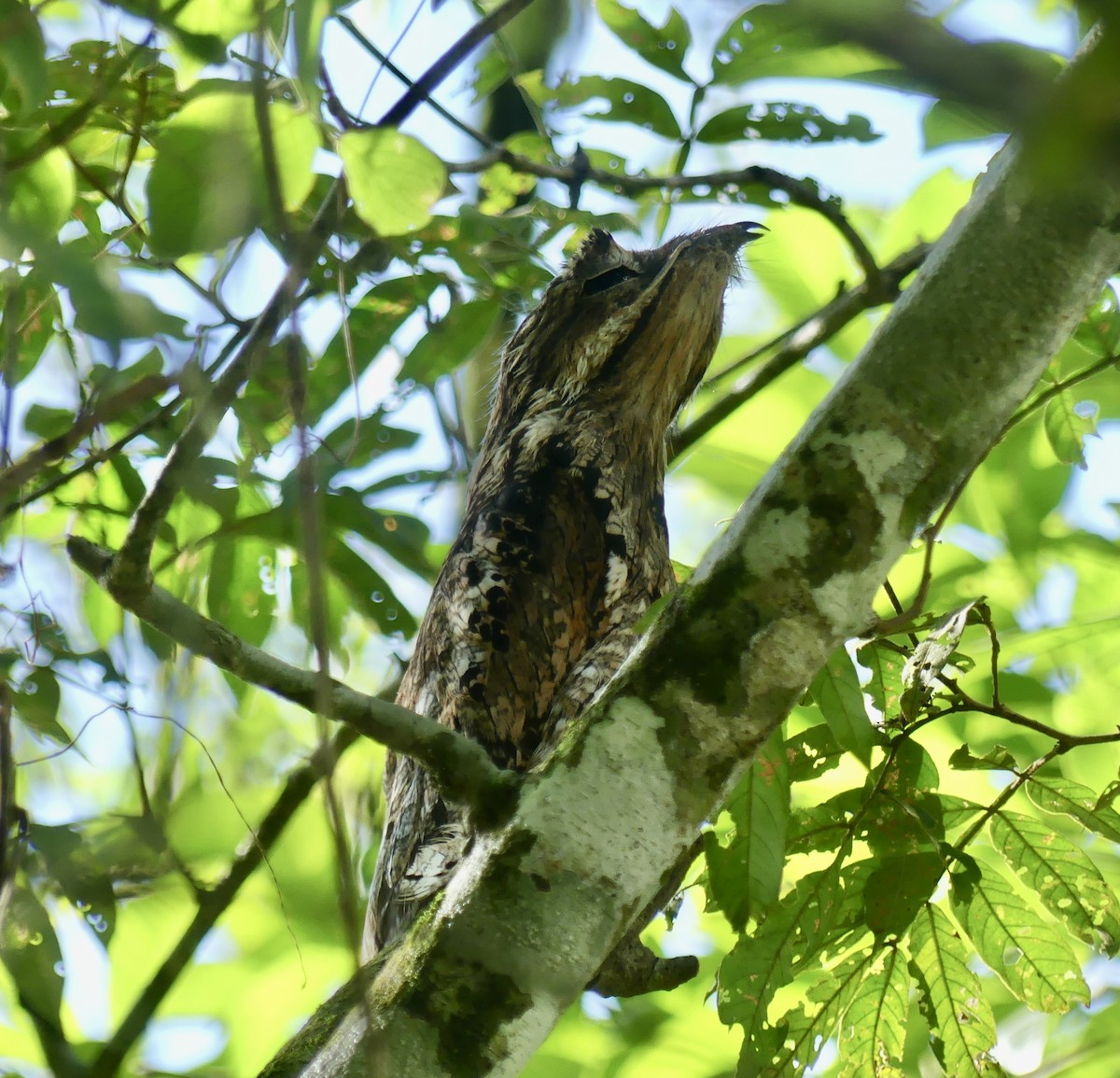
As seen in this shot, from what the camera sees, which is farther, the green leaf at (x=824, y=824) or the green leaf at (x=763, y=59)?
the green leaf at (x=763, y=59)

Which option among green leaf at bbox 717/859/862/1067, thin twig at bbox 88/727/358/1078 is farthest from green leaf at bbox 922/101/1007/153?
thin twig at bbox 88/727/358/1078

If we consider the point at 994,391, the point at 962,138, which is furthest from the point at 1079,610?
the point at 994,391

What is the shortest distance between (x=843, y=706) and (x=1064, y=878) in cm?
51

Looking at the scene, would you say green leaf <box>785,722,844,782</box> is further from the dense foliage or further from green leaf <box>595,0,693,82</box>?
green leaf <box>595,0,693,82</box>

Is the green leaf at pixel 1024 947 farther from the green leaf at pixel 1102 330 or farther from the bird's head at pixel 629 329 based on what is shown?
the bird's head at pixel 629 329

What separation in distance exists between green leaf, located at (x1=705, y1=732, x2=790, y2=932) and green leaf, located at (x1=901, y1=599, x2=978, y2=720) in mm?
264

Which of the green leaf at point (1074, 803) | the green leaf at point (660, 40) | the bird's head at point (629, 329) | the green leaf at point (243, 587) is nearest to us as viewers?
the green leaf at point (1074, 803)

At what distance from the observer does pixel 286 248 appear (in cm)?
121

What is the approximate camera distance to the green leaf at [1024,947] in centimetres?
205

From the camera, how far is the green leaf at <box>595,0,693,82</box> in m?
3.19

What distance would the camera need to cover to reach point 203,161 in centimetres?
153

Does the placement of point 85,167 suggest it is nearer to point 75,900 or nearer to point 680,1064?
point 75,900

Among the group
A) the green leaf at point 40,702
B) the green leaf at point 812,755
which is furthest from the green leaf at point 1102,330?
the green leaf at point 40,702

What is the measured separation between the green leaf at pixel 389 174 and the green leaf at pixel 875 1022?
148cm
